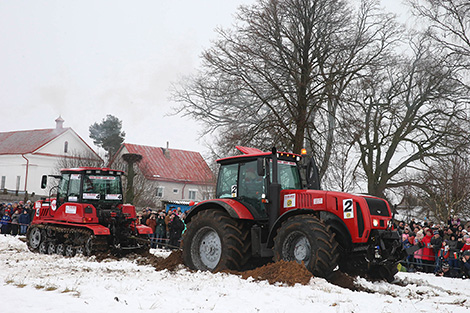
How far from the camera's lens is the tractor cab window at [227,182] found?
37.8 feet

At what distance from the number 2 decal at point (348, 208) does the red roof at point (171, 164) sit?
4106 centimetres

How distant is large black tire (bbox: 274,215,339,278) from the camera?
30.0ft

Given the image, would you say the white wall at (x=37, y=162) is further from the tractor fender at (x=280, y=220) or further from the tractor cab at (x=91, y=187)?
the tractor fender at (x=280, y=220)

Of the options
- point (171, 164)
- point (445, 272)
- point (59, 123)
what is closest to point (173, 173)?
point (171, 164)

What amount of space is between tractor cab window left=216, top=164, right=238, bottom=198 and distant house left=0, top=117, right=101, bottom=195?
4043 centimetres

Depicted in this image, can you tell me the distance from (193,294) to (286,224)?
99.1 inches

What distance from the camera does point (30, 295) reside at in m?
7.43

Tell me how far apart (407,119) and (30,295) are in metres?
22.7

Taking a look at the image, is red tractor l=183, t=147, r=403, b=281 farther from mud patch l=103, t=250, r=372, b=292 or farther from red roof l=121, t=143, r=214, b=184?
red roof l=121, t=143, r=214, b=184

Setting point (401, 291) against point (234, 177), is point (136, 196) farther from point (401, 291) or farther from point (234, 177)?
point (401, 291)

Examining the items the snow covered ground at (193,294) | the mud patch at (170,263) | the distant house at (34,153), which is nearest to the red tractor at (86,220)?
the mud patch at (170,263)

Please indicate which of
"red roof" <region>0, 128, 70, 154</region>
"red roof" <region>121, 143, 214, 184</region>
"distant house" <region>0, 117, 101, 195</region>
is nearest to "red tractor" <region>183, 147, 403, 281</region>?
"red roof" <region>121, 143, 214, 184</region>

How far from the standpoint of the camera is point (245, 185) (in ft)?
37.0

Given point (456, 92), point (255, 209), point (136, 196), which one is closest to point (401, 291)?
point (255, 209)
